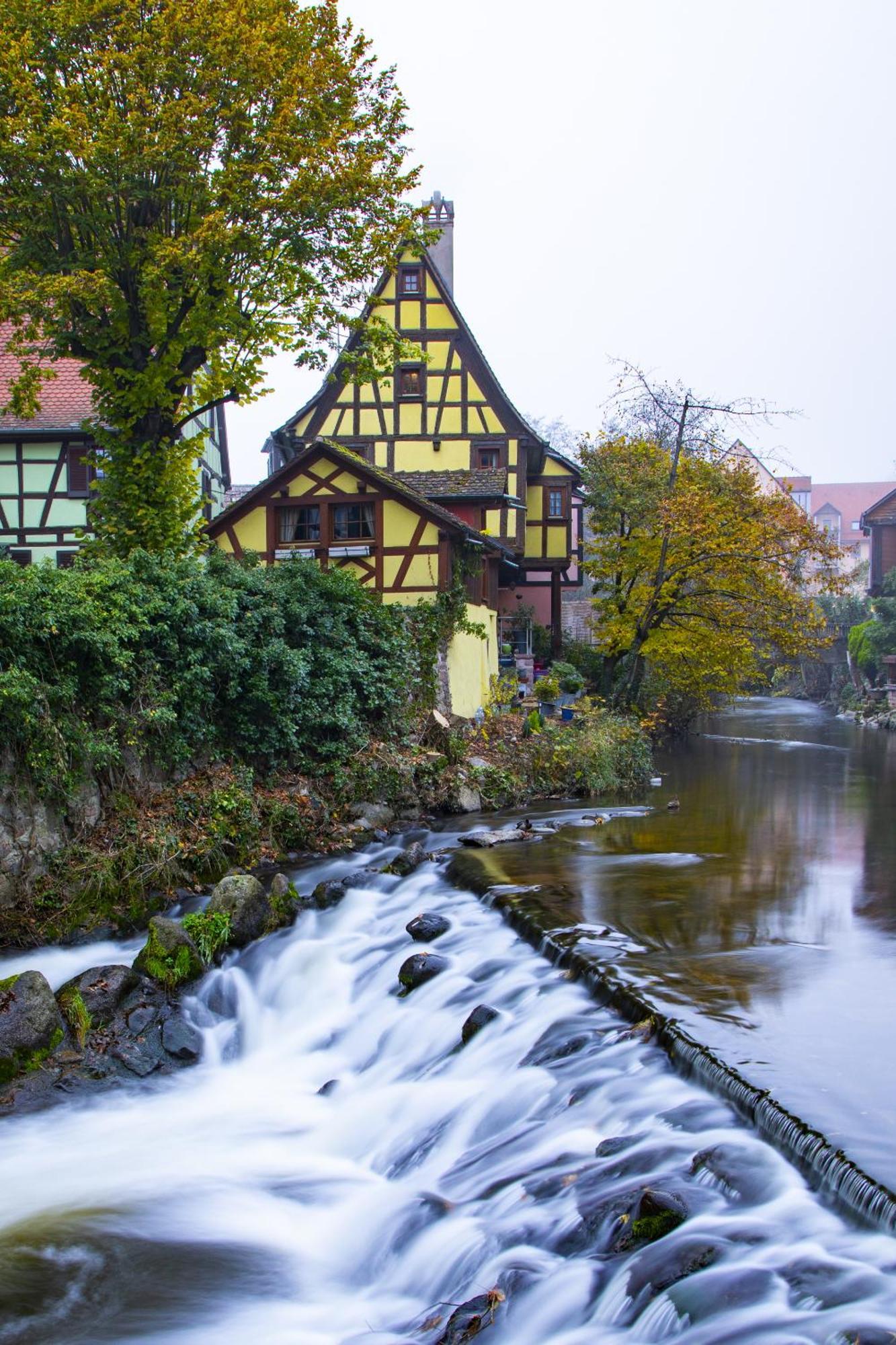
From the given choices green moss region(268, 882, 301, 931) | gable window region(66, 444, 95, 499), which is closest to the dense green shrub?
green moss region(268, 882, 301, 931)

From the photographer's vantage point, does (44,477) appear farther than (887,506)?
No

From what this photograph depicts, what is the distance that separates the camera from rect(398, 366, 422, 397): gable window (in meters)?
33.8

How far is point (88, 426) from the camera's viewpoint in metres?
20.2

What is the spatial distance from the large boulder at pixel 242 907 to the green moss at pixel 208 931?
0.33 feet

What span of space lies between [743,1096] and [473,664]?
19.6 metres

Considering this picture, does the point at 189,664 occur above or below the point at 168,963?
above

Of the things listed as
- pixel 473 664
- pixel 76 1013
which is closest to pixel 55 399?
pixel 473 664

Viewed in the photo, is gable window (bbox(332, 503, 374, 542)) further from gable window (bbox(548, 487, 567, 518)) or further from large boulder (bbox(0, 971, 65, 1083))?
large boulder (bbox(0, 971, 65, 1083))

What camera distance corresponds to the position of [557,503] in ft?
122

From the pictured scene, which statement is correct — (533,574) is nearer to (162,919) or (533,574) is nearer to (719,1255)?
(162,919)

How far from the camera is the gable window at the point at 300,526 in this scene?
25.5 meters

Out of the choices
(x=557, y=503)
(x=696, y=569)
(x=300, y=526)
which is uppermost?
(x=557, y=503)

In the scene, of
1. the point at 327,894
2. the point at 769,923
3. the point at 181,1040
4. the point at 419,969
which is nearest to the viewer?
the point at 181,1040

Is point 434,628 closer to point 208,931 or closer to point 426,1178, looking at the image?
point 208,931
